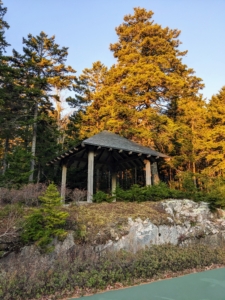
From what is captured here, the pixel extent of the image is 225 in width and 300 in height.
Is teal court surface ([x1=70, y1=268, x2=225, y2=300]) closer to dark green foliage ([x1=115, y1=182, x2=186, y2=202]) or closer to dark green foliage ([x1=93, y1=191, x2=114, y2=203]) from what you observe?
dark green foliage ([x1=115, y1=182, x2=186, y2=202])

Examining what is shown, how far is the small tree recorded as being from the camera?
574cm

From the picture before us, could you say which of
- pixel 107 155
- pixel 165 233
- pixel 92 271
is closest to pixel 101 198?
pixel 165 233

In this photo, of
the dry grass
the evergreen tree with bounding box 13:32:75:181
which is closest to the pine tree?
the evergreen tree with bounding box 13:32:75:181

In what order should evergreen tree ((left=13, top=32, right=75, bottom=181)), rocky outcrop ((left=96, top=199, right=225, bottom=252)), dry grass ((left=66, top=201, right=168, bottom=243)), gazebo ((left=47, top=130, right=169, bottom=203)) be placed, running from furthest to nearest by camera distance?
evergreen tree ((left=13, top=32, right=75, bottom=181)) → gazebo ((left=47, top=130, right=169, bottom=203)) → rocky outcrop ((left=96, top=199, right=225, bottom=252)) → dry grass ((left=66, top=201, right=168, bottom=243))

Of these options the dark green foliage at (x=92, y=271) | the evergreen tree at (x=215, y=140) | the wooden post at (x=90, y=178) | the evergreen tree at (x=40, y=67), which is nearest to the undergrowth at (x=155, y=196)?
the wooden post at (x=90, y=178)

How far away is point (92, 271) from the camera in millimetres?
5172

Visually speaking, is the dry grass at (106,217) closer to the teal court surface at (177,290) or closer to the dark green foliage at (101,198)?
the dark green foliage at (101,198)

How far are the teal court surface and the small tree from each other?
6.08 feet

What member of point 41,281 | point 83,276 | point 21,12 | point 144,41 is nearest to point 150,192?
point 83,276

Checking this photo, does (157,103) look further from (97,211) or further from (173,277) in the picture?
(173,277)

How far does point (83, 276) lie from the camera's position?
16.3 ft

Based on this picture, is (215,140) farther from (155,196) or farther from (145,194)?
(145,194)

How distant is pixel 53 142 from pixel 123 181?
700cm

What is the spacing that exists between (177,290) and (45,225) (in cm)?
359
